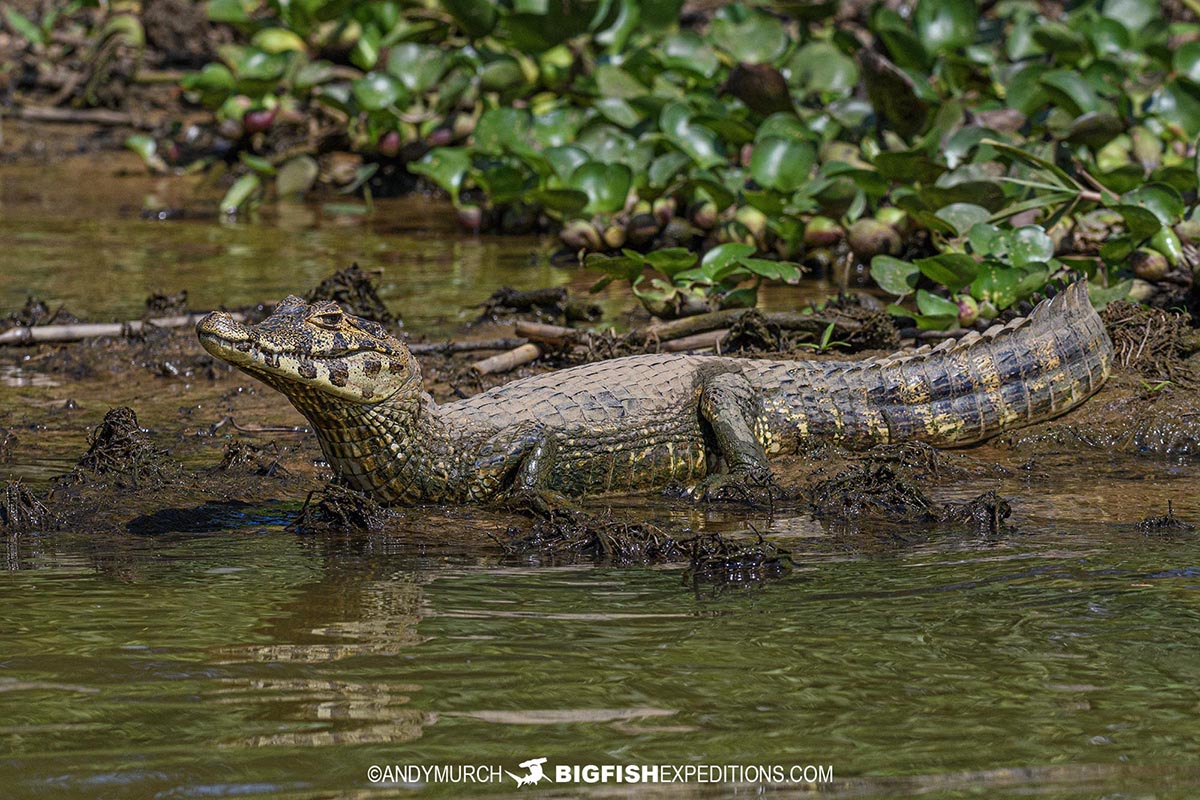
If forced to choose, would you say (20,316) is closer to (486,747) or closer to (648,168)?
(648,168)

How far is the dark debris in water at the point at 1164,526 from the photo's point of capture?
4.73 m

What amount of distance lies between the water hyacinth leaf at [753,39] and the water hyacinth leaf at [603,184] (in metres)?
2.24

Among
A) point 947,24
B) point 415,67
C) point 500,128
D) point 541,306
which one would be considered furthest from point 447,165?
point 947,24

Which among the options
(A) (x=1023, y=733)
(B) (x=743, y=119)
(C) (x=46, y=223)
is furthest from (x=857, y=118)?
(A) (x=1023, y=733)

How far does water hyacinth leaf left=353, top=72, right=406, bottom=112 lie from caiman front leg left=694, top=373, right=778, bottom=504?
236 inches

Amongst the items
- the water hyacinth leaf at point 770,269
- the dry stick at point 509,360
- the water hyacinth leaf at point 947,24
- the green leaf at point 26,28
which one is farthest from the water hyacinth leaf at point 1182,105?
the green leaf at point 26,28

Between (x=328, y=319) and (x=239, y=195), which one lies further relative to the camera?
(x=239, y=195)

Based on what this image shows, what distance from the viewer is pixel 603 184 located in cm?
871

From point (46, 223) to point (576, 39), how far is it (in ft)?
13.2

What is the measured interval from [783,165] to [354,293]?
245 centimetres

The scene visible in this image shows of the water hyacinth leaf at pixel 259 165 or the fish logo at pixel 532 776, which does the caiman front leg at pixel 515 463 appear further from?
the water hyacinth leaf at pixel 259 165

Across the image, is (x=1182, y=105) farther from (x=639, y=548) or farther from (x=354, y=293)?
(x=639, y=548)

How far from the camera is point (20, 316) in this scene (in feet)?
25.8

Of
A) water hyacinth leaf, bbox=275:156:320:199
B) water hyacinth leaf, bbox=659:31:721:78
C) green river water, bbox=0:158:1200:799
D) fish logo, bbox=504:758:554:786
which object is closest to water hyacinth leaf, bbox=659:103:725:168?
water hyacinth leaf, bbox=659:31:721:78
